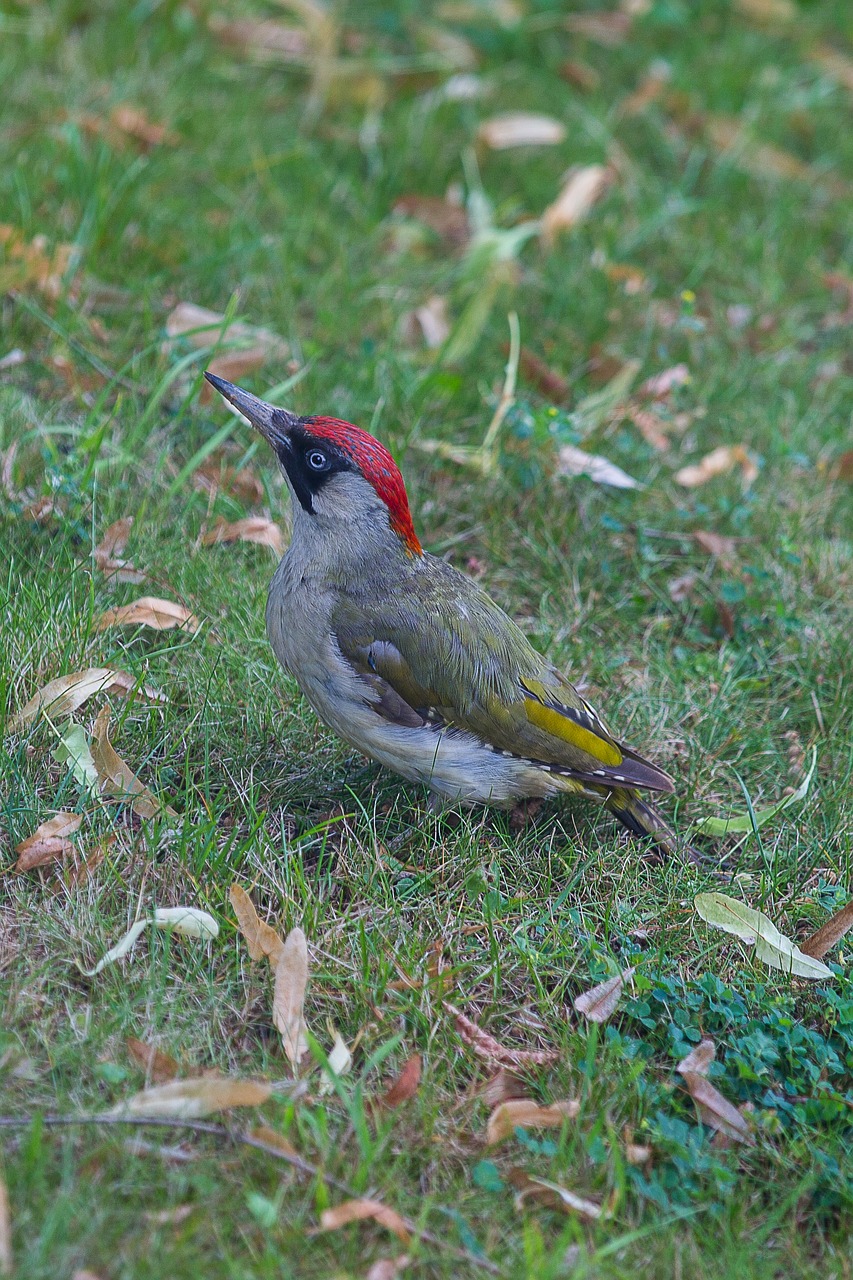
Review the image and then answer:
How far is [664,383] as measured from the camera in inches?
220

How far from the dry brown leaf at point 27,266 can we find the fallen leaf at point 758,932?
334 cm

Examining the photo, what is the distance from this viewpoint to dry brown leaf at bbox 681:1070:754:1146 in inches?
122

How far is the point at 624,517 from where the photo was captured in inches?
197

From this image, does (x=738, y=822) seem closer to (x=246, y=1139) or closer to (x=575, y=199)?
(x=246, y=1139)

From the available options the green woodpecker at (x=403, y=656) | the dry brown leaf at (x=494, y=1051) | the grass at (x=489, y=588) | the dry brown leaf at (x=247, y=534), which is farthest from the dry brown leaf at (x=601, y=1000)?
the dry brown leaf at (x=247, y=534)

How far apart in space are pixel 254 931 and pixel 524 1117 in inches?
29.5

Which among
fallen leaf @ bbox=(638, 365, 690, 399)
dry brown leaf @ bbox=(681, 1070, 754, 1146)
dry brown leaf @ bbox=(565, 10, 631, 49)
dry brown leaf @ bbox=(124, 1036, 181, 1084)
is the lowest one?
dry brown leaf @ bbox=(124, 1036, 181, 1084)

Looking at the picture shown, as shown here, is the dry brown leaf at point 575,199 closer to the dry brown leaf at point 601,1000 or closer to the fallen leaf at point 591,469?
the fallen leaf at point 591,469

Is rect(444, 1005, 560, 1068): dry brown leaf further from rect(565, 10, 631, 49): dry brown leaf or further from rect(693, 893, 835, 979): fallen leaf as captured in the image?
rect(565, 10, 631, 49): dry brown leaf

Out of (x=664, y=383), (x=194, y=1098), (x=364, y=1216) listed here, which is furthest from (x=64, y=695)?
(x=664, y=383)

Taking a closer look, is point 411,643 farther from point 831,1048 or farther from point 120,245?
point 120,245

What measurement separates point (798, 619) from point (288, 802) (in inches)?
76.9

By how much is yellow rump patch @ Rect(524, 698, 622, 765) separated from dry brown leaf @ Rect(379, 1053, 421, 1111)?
1.11 metres

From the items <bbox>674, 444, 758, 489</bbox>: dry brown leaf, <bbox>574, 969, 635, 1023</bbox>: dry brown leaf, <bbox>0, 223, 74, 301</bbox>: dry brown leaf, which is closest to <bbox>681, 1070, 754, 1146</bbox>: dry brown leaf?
<bbox>574, 969, 635, 1023</bbox>: dry brown leaf
